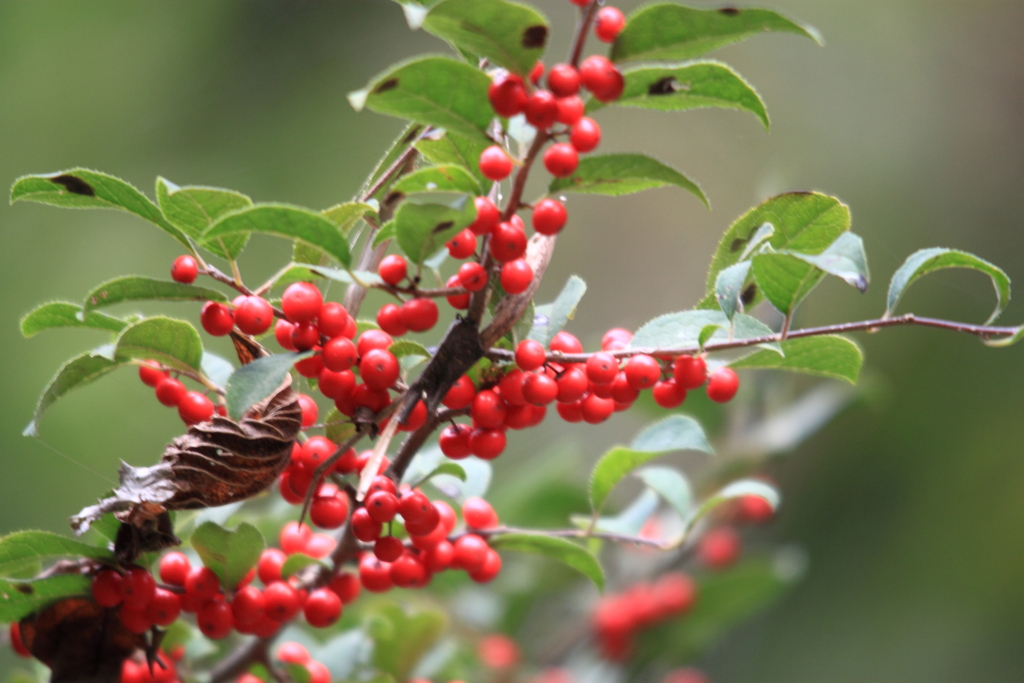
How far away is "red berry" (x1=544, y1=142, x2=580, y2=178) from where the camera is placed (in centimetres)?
38

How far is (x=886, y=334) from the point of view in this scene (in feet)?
5.51

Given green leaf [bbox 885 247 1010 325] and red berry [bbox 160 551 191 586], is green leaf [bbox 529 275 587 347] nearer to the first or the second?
green leaf [bbox 885 247 1010 325]

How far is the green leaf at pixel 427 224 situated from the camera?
14.1 inches

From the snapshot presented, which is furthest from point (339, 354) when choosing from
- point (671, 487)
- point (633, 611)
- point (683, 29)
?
point (633, 611)

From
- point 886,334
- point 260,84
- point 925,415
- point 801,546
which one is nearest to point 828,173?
point 886,334

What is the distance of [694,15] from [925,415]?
153 centimetres

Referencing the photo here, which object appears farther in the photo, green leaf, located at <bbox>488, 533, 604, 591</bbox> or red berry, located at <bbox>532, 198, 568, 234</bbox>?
green leaf, located at <bbox>488, 533, 604, 591</bbox>

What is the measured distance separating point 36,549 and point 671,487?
45cm

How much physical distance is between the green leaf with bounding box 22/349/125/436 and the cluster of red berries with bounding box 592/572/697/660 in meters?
0.90

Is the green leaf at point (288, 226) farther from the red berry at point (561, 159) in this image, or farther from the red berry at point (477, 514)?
the red berry at point (477, 514)

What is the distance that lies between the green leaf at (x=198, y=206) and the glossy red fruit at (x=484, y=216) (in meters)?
0.12

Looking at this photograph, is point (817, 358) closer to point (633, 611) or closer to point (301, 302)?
point (301, 302)

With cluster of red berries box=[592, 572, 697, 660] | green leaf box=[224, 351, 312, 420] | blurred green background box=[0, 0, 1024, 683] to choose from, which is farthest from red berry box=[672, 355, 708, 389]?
blurred green background box=[0, 0, 1024, 683]

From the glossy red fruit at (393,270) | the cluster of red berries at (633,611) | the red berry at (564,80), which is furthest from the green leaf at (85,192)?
the cluster of red berries at (633,611)
